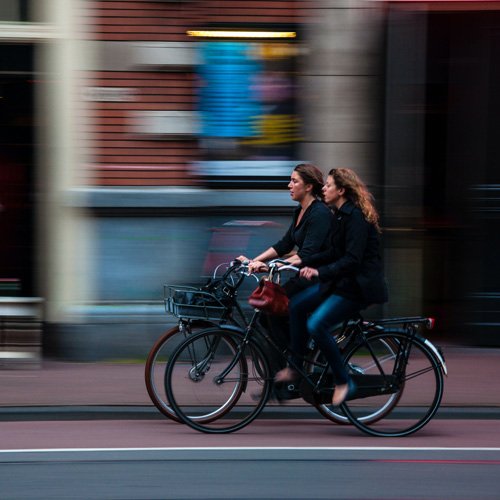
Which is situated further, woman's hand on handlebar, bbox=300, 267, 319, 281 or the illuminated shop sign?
the illuminated shop sign

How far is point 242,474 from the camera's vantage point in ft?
14.2

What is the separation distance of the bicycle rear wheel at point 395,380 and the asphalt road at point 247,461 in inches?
4.7

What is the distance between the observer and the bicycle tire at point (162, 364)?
5.29 meters

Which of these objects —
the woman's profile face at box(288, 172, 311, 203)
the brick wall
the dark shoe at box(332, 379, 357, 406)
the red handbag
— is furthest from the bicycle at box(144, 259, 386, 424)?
the brick wall

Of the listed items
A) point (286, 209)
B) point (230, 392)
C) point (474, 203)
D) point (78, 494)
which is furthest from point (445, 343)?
point (78, 494)

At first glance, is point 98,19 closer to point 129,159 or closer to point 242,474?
point 129,159

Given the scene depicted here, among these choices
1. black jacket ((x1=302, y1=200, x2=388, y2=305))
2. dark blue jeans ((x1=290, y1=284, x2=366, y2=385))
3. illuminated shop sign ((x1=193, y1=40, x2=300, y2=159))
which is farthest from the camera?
illuminated shop sign ((x1=193, y1=40, x2=300, y2=159))

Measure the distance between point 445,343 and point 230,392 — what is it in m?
3.70

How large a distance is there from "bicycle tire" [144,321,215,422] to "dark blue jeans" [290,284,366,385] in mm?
575

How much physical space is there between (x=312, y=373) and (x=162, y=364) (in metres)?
0.98

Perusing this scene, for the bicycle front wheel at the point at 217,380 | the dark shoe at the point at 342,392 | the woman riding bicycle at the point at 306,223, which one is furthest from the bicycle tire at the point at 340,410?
the woman riding bicycle at the point at 306,223

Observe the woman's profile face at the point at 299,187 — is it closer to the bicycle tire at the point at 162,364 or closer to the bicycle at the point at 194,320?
the bicycle at the point at 194,320

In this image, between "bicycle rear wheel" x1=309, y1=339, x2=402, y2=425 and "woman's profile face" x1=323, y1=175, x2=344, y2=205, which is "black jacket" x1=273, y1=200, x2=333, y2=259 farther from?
"bicycle rear wheel" x1=309, y1=339, x2=402, y2=425

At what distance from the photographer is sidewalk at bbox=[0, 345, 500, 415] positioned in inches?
241
